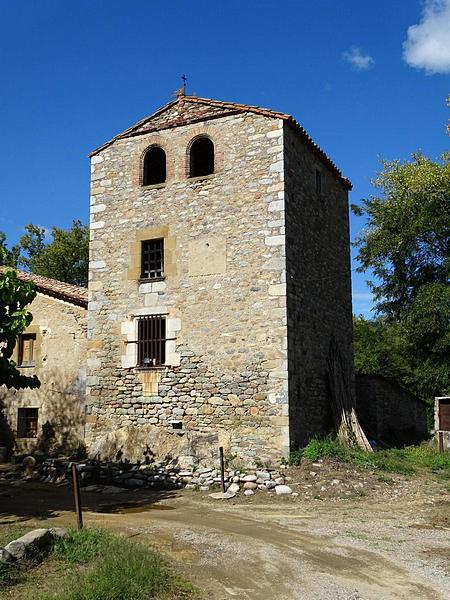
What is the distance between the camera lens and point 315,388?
15.0 m

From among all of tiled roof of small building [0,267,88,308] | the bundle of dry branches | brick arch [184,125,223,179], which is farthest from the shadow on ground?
brick arch [184,125,223,179]

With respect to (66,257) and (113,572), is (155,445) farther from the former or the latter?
(66,257)

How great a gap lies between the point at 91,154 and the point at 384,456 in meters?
11.4

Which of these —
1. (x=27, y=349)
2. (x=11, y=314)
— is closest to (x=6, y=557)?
(x=11, y=314)

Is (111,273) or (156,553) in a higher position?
(111,273)

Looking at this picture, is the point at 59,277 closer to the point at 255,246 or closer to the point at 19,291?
the point at 255,246

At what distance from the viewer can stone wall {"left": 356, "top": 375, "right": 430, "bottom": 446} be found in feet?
60.2

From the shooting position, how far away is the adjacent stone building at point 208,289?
13844 mm

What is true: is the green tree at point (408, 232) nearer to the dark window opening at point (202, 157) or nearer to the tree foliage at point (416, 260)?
the tree foliage at point (416, 260)

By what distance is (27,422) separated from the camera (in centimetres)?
1703

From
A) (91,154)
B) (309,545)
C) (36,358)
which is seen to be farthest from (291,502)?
(91,154)

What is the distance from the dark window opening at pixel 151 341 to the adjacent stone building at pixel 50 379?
2078 millimetres

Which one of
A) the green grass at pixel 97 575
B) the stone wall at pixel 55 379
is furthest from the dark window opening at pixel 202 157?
the green grass at pixel 97 575

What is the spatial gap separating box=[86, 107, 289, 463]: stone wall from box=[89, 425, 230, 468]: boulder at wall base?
60mm
